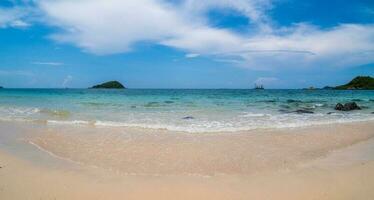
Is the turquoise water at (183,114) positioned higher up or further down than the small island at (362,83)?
further down

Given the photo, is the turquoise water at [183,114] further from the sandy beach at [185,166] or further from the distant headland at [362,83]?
the distant headland at [362,83]

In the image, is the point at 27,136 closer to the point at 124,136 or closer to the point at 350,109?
the point at 124,136

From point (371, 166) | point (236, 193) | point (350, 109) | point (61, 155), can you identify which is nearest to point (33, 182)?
point (61, 155)

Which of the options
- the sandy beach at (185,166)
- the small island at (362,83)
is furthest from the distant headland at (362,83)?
the sandy beach at (185,166)

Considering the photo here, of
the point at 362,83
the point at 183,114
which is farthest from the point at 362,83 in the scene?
the point at 183,114

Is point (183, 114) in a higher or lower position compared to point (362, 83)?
lower

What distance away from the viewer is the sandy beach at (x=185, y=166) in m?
4.85

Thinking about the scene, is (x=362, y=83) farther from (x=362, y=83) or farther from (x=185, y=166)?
(x=185, y=166)

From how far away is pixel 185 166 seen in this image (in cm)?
632

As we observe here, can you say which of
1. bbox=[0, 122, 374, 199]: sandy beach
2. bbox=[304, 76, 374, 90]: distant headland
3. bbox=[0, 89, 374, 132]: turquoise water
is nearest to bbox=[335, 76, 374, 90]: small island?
bbox=[304, 76, 374, 90]: distant headland

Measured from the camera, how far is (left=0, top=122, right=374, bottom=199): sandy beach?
15.9ft

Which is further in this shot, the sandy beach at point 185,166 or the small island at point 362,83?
the small island at point 362,83

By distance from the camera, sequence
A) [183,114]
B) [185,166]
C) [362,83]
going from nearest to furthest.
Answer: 1. [185,166]
2. [183,114]
3. [362,83]

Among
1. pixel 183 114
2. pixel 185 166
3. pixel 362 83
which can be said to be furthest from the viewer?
pixel 362 83
